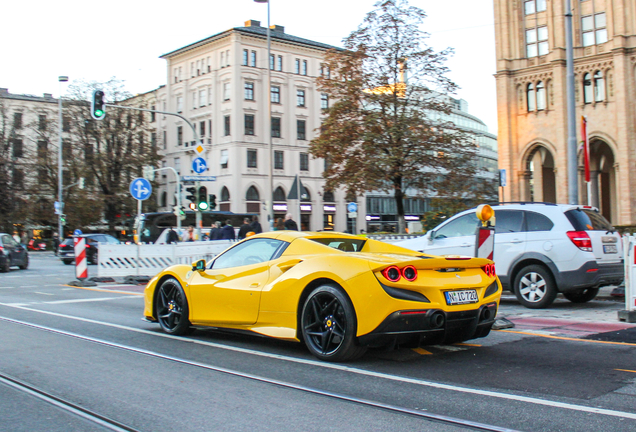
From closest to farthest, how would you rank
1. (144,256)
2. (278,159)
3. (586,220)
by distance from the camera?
(586,220) < (144,256) < (278,159)

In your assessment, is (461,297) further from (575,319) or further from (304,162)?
(304,162)

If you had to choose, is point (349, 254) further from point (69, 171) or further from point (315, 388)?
point (69, 171)

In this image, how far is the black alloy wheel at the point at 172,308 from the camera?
802cm

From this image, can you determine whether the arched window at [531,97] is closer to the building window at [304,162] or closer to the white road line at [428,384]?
the building window at [304,162]

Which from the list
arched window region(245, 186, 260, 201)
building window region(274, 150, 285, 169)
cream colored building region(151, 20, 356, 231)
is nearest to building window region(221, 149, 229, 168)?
cream colored building region(151, 20, 356, 231)

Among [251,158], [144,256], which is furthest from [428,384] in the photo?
[251,158]

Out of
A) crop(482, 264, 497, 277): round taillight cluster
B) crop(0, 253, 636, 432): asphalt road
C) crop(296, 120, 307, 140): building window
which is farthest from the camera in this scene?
crop(296, 120, 307, 140): building window

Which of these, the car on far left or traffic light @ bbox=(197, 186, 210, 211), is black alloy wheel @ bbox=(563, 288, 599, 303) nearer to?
traffic light @ bbox=(197, 186, 210, 211)

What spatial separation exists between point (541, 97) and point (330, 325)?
45.2 meters

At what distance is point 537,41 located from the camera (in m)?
47.4

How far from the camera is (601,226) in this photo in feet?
36.1

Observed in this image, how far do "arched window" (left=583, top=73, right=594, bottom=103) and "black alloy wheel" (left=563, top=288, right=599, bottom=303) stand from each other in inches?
1484

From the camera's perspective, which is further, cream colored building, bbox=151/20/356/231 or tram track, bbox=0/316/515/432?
cream colored building, bbox=151/20/356/231

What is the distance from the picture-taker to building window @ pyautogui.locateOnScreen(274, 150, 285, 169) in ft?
228
